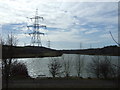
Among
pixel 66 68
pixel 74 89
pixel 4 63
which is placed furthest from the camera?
pixel 66 68

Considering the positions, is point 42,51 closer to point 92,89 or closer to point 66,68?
point 66,68

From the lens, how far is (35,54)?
70.1 m

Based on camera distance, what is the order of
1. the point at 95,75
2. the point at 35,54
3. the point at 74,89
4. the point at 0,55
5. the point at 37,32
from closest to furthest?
the point at 0,55 → the point at 74,89 → the point at 95,75 → the point at 37,32 → the point at 35,54

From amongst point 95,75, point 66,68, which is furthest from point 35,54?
point 95,75

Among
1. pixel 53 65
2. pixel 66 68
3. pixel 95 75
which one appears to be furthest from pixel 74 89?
pixel 66 68

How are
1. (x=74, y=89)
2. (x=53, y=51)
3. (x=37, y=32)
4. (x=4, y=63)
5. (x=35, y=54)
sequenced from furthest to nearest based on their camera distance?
1. (x=53, y=51)
2. (x=35, y=54)
3. (x=37, y=32)
4. (x=74, y=89)
5. (x=4, y=63)

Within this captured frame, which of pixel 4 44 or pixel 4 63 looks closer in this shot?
pixel 4 63

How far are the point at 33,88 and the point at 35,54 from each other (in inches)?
2292

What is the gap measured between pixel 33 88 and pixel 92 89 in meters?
3.65

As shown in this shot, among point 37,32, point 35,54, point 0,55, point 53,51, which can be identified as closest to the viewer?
point 0,55

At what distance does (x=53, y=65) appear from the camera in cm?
2106

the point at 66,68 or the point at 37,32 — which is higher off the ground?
the point at 37,32

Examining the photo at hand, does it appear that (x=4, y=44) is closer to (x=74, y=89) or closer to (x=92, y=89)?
(x=74, y=89)

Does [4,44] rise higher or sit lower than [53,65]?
higher
